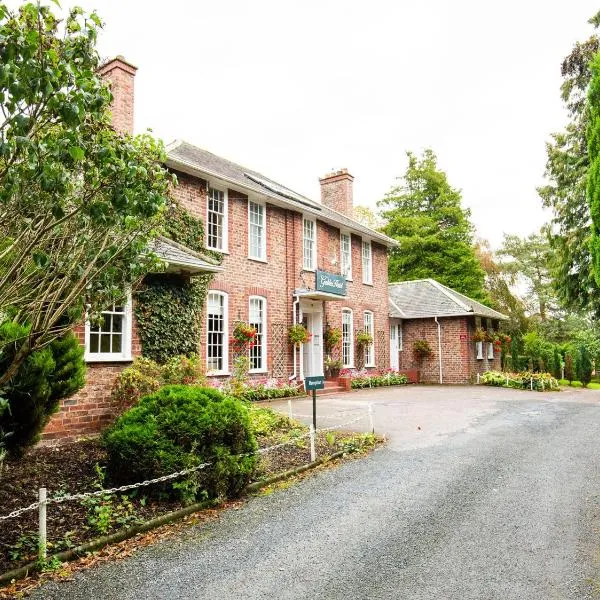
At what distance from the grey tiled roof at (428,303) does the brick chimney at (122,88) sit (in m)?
15.8

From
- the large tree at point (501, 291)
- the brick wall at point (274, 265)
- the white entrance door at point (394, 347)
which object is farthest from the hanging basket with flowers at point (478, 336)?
the large tree at point (501, 291)

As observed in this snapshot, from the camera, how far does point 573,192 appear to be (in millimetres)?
17828

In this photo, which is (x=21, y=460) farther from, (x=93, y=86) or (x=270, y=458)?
(x=93, y=86)

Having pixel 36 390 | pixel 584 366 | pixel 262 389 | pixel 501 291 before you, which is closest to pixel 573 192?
pixel 584 366

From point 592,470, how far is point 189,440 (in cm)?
606

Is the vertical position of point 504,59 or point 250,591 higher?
point 504,59

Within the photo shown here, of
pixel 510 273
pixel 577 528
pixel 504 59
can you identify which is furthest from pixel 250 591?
pixel 510 273

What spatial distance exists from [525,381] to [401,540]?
18838 mm

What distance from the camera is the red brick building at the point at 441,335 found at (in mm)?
24016

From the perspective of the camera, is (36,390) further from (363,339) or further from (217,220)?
(363,339)

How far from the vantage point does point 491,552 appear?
4.59 metres

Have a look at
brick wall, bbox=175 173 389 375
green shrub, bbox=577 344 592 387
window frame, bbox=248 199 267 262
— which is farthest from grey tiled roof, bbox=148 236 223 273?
green shrub, bbox=577 344 592 387

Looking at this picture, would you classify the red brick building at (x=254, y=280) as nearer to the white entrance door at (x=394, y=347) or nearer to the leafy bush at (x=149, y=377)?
the leafy bush at (x=149, y=377)

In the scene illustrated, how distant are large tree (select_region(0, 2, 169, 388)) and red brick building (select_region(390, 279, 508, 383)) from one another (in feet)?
67.9
